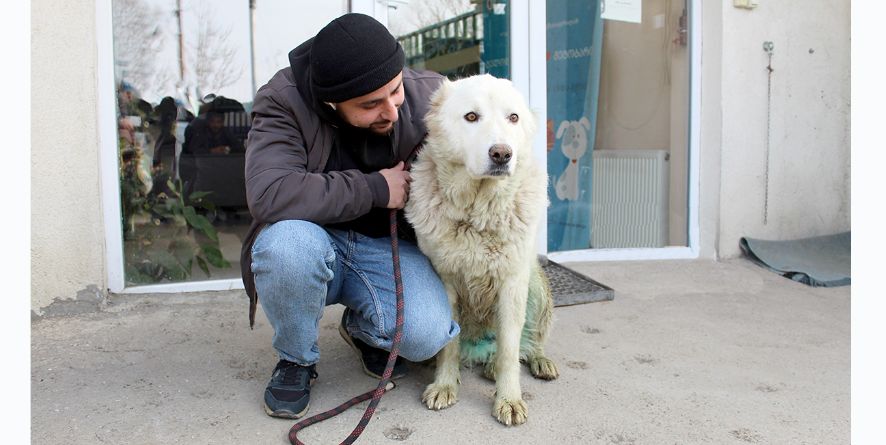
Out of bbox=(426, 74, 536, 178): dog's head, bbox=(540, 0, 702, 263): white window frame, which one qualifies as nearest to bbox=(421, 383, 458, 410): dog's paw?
bbox=(426, 74, 536, 178): dog's head

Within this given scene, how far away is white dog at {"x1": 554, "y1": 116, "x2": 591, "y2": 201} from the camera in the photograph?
169 inches

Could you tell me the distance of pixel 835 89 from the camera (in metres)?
4.42

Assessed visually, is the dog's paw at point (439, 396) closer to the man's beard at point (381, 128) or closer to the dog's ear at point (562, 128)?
the man's beard at point (381, 128)

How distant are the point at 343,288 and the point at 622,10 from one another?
303cm

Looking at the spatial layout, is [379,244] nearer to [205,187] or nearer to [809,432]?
[809,432]

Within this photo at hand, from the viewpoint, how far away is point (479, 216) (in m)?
2.06

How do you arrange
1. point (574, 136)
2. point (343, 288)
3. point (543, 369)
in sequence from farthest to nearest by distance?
1. point (574, 136)
2. point (543, 369)
3. point (343, 288)

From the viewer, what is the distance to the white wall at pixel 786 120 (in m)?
4.18

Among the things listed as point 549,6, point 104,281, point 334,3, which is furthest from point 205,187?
point 549,6

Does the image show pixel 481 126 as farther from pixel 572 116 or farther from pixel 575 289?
pixel 572 116

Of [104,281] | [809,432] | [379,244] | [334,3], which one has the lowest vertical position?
[809,432]

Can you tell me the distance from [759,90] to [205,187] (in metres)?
3.52

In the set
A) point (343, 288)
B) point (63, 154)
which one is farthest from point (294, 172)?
point (63, 154)

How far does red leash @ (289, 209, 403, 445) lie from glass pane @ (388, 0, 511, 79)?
210 centimetres
